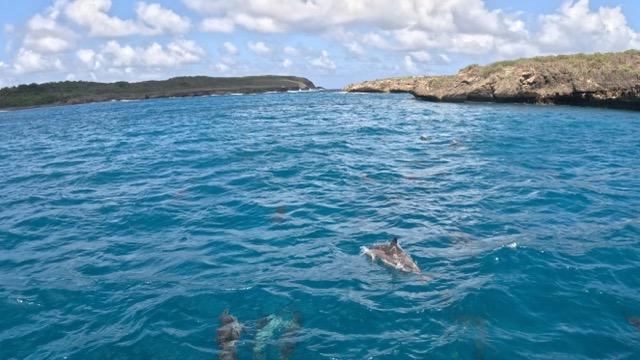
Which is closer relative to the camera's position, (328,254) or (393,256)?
(393,256)

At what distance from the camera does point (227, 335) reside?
10.3 metres

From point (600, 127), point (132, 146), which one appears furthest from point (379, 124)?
point (132, 146)

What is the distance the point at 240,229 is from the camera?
56.4 feet

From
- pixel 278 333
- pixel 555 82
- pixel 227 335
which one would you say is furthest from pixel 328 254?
pixel 555 82

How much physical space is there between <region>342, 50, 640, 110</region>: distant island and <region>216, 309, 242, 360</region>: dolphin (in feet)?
174

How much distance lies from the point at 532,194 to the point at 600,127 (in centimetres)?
2339

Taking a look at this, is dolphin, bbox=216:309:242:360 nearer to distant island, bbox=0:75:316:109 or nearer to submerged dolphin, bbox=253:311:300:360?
submerged dolphin, bbox=253:311:300:360

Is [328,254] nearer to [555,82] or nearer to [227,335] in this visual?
[227,335]

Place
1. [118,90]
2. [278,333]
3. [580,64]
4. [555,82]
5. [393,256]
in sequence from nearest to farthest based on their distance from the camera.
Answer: [278,333] < [393,256] < [580,64] < [555,82] < [118,90]

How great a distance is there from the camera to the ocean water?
1027cm

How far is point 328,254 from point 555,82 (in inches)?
2096

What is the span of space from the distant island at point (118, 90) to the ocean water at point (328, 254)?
5178 inches

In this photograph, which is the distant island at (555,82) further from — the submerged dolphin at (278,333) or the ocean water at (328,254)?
the submerged dolphin at (278,333)

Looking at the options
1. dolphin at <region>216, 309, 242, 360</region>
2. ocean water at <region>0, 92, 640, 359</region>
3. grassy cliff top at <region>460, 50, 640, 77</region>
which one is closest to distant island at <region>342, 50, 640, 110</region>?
grassy cliff top at <region>460, 50, 640, 77</region>
